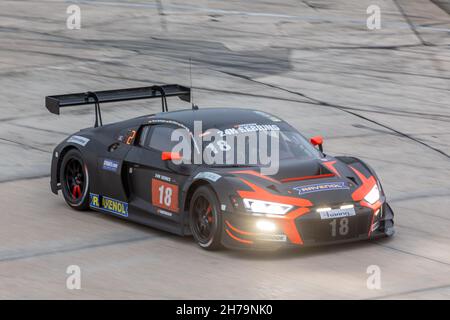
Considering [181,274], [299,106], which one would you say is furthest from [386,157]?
[181,274]

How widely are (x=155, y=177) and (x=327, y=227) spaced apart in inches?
80.5

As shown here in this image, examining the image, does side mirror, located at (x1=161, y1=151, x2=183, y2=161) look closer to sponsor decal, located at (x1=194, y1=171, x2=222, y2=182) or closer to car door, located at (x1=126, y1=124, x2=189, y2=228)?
car door, located at (x1=126, y1=124, x2=189, y2=228)

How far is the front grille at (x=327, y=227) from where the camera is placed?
36.6ft

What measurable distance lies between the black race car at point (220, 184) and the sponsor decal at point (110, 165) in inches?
0.4

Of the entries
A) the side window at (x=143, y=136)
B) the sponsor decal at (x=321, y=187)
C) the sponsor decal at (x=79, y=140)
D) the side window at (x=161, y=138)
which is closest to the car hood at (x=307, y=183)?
the sponsor decal at (x=321, y=187)

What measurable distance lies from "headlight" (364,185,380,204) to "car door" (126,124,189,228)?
179cm

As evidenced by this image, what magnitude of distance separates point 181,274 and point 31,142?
6527 millimetres

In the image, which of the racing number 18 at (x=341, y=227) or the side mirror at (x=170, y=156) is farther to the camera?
the side mirror at (x=170, y=156)

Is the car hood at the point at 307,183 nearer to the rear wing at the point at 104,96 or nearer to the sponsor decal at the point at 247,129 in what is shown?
the sponsor decal at the point at 247,129

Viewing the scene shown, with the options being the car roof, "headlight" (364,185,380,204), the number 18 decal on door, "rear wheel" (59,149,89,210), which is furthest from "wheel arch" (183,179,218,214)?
"rear wheel" (59,149,89,210)

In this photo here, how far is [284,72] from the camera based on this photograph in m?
22.0

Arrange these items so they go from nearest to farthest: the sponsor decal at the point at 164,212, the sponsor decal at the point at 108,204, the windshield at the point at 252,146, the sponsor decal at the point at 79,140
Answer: the windshield at the point at 252,146
the sponsor decal at the point at 164,212
the sponsor decal at the point at 108,204
the sponsor decal at the point at 79,140

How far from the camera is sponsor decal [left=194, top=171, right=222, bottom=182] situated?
1150cm
